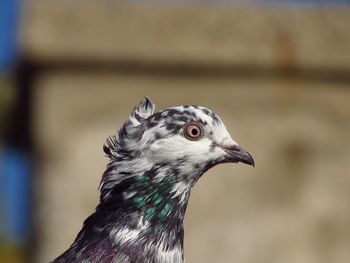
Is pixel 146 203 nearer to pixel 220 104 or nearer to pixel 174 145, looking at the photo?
pixel 174 145

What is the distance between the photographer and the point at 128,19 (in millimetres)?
10938

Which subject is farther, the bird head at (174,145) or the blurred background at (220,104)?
the blurred background at (220,104)

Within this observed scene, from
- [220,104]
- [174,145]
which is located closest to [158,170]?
[174,145]

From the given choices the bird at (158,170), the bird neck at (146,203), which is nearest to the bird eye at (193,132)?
the bird at (158,170)

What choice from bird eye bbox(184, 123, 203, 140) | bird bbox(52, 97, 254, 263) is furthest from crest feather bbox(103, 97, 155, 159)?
bird eye bbox(184, 123, 203, 140)

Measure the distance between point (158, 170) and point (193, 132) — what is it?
0.21 meters

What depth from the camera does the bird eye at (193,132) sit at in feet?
15.1

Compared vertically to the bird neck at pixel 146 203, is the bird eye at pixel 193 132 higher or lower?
higher

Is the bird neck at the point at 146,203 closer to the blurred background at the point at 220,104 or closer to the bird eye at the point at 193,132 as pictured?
the bird eye at the point at 193,132

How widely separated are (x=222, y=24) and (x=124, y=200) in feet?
21.9

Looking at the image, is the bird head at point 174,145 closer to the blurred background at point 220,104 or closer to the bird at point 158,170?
the bird at point 158,170

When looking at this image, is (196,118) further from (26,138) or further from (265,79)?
(26,138)

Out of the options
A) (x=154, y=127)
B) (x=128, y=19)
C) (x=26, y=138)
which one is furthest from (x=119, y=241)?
(x=26, y=138)

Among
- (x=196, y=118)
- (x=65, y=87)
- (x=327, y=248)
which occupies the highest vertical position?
(x=65, y=87)
